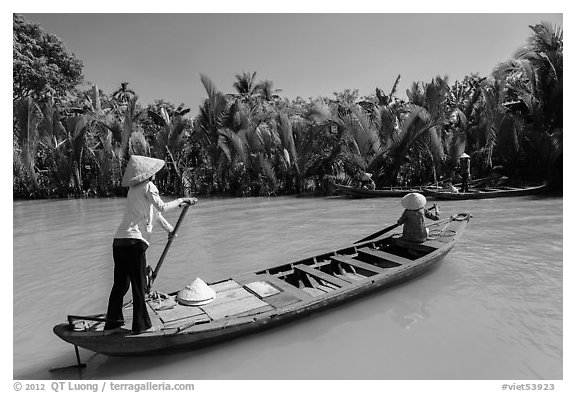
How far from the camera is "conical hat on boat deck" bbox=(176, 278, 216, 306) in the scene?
156 inches

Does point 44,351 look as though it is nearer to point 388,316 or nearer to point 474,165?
point 388,316

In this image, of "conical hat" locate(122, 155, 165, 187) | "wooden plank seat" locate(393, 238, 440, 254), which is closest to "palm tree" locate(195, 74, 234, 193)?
"wooden plank seat" locate(393, 238, 440, 254)

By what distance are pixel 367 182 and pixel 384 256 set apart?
36.1ft

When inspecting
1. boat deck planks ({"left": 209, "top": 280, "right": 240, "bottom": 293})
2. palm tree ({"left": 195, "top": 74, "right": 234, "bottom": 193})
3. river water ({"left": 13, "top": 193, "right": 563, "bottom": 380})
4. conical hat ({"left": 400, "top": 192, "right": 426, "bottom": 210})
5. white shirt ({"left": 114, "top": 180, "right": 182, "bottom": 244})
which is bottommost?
river water ({"left": 13, "top": 193, "right": 563, "bottom": 380})

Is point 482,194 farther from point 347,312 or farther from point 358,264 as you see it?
point 347,312

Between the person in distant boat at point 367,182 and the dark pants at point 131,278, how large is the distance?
43.3 ft

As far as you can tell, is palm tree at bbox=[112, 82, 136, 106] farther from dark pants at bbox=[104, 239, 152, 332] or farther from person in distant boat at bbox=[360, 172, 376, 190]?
dark pants at bbox=[104, 239, 152, 332]

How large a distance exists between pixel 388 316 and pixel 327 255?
1427 millimetres

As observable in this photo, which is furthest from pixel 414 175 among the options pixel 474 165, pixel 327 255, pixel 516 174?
pixel 327 255

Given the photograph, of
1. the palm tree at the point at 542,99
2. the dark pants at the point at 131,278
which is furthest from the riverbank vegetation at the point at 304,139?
the dark pants at the point at 131,278

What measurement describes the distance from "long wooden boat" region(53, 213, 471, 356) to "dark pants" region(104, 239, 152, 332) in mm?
104

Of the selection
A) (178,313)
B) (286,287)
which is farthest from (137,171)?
(286,287)

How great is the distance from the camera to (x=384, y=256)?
5645 millimetres

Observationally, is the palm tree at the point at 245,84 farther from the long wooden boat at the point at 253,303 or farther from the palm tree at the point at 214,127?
the long wooden boat at the point at 253,303
